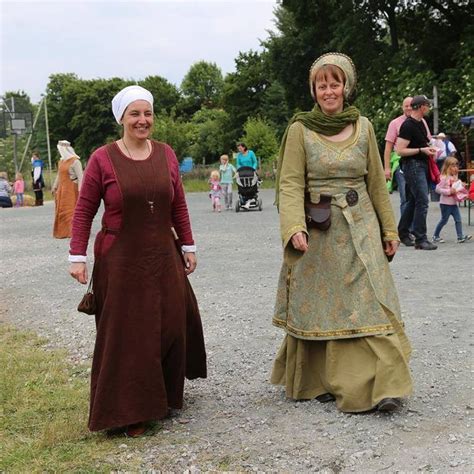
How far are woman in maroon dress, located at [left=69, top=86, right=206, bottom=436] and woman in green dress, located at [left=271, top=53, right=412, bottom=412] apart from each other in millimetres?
701

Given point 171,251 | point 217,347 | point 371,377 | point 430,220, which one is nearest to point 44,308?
point 217,347

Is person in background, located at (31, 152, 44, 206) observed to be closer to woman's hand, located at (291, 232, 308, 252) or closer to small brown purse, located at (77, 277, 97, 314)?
small brown purse, located at (77, 277, 97, 314)

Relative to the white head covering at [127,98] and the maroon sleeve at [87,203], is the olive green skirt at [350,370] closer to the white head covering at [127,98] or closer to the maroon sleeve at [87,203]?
the maroon sleeve at [87,203]

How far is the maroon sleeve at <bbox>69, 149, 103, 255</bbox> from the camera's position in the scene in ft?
12.7

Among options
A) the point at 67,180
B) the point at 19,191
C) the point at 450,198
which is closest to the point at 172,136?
the point at 19,191

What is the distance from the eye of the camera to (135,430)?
3.89 m

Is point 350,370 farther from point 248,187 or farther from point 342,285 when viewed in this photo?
point 248,187

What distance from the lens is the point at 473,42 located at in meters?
24.8

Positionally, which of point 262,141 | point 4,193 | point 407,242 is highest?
point 262,141

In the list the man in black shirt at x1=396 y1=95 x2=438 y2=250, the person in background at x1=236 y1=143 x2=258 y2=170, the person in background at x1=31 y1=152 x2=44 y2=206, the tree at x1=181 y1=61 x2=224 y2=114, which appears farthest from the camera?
the tree at x1=181 y1=61 x2=224 y2=114

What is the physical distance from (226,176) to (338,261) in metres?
15.8

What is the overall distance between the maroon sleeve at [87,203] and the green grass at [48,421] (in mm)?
1031

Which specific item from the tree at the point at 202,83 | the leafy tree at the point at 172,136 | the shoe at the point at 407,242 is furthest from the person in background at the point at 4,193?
the tree at the point at 202,83

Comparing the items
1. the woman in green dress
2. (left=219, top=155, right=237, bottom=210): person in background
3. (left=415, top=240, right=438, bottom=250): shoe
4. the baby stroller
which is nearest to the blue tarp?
(left=219, top=155, right=237, bottom=210): person in background
